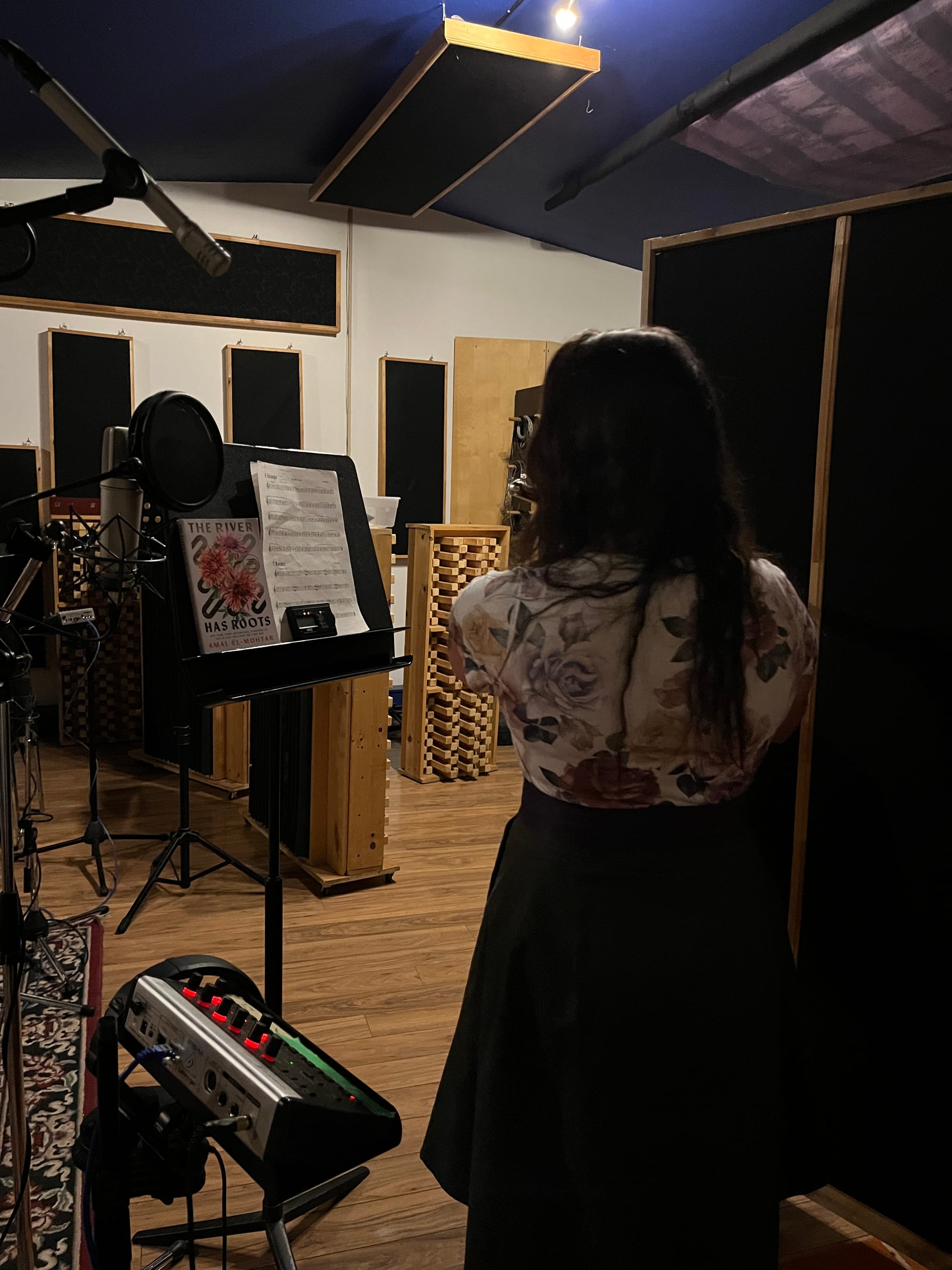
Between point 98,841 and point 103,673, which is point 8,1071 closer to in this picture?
point 98,841

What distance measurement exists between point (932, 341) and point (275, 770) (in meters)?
1.40

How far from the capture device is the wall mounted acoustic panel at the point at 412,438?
19.7ft

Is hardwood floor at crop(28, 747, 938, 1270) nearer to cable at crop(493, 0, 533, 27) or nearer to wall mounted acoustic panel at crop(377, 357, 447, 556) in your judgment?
wall mounted acoustic panel at crop(377, 357, 447, 556)

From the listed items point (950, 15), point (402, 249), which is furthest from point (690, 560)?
point (402, 249)

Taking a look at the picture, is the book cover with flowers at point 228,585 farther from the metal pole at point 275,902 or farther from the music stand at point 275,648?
the metal pole at point 275,902

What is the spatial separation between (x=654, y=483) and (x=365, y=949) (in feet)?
Answer: 7.12

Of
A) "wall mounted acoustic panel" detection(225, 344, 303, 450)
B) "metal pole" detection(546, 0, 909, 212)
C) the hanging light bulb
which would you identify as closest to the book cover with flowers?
the hanging light bulb

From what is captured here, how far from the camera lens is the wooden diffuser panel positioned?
4523 mm

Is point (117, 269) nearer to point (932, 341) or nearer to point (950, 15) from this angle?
point (950, 15)

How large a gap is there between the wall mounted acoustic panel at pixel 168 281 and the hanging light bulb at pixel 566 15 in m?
2.57

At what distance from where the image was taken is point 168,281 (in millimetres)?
5387

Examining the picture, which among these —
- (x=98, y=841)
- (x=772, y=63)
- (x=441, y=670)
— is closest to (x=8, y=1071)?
(x=98, y=841)

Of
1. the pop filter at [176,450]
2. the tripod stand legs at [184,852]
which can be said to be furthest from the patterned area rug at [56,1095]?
the pop filter at [176,450]

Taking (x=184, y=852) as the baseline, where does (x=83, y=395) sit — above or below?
above
